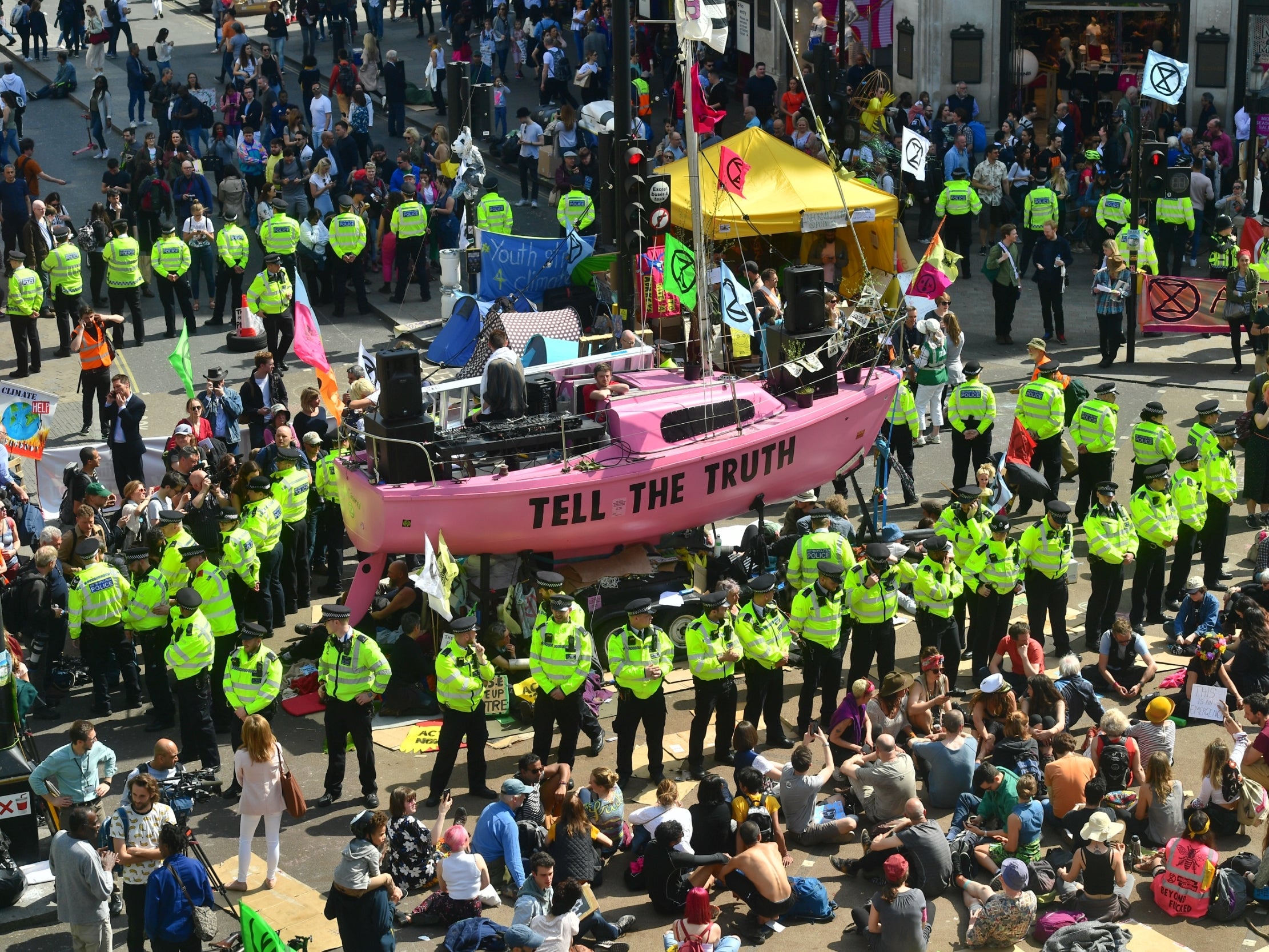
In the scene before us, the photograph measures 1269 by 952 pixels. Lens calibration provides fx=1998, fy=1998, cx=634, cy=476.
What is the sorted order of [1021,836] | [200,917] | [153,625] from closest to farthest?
[200,917], [1021,836], [153,625]

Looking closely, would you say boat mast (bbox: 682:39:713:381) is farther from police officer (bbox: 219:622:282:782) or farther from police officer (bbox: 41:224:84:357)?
police officer (bbox: 41:224:84:357)

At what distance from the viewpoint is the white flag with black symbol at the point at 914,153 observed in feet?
79.1

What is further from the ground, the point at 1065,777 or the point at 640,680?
the point at 640,680

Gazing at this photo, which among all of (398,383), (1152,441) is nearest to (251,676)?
(398,383)

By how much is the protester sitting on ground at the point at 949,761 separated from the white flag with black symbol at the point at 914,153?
414 inches

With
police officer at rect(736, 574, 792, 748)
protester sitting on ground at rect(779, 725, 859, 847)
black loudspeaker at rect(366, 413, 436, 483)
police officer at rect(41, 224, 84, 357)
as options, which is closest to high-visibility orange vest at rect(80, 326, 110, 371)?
police officer at rect(41, 224, 84, 357)

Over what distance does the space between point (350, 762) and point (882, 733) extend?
4372mm

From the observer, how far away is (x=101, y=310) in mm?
27547

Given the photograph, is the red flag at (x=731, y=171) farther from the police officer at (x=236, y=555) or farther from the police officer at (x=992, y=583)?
the police officer at (x=236, y=555)

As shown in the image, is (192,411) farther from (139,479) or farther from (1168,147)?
(1168,147)

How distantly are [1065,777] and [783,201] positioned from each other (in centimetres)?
1277

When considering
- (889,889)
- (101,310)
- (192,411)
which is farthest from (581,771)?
(101,310)

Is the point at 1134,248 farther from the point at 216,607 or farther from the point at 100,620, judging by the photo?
the point at 100,620

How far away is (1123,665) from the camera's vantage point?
16891mm
